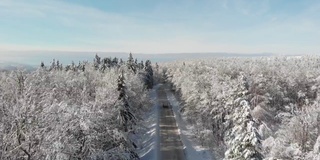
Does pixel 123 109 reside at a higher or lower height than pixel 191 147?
higher

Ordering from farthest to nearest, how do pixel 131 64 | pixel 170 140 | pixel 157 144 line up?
pixel 131 64
pixel 170 140
pixel 157 144

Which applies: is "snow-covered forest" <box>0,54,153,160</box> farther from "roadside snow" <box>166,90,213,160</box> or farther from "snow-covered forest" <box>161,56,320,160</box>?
"roadside snow" <box>166,90,213,160</box>

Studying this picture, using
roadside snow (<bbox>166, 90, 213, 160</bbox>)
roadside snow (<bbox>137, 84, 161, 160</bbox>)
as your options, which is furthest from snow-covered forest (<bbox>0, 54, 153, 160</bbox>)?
roadside snow (<bbox>166, 90, 213, 160</bbox>)

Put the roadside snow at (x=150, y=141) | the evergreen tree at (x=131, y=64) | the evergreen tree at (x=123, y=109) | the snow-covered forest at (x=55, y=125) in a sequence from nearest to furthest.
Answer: the snow-covered forest at (x=55, y=125), the evergreen tree at (x=123, y=109), the roadside snow at (x=150, y=141), the evergreen tree at (x=131, y=64)

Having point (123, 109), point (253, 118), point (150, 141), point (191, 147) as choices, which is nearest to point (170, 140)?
point (150, 141)

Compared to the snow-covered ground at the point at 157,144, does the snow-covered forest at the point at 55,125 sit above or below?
above

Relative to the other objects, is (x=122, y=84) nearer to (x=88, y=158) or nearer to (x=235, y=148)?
(x=88, y=158)

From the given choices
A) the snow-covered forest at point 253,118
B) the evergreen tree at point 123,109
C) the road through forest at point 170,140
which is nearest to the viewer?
the snow-covered forest at point 253,118

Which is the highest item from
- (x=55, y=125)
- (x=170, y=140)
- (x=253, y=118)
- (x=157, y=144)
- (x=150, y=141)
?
(x=55, y=125)

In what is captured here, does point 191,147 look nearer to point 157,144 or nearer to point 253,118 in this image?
point 157,144

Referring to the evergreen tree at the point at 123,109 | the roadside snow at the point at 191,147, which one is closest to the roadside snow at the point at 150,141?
the roadside snow at the point at 191,147

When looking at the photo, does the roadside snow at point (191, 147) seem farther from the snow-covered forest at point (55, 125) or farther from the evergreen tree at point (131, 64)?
the evergreen tree at point (131, 64)
